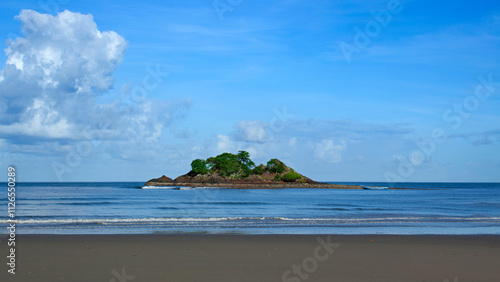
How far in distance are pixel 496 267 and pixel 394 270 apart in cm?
300

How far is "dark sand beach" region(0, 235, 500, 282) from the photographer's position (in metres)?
9.90

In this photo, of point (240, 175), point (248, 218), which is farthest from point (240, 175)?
point (248, 218)

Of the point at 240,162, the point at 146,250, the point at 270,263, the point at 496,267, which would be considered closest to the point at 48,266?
the point at 146,250

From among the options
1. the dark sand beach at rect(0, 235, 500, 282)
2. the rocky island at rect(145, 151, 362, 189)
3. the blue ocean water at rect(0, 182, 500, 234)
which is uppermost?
the rocky island at rect(145, 151, 362, 189)

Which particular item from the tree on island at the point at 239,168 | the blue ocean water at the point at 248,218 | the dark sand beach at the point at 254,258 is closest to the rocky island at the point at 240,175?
the tree on island at the point at 239,168

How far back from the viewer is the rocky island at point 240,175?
11825 cm

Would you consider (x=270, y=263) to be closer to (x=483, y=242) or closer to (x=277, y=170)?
(x=483, y=242)

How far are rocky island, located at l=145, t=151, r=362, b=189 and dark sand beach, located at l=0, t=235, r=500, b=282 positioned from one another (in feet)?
324

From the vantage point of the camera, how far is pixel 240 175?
12150 cm

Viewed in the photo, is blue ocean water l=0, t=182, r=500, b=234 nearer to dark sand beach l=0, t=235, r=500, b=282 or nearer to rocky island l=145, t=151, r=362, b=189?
dark sand beach l=0, t=235, r=500, b=282

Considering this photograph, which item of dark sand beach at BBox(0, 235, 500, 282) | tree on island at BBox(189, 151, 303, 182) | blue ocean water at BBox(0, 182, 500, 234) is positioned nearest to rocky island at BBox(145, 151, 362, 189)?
tree on island at BBox(189, 151, 303, 182)

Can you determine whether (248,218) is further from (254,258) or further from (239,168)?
(239,168)

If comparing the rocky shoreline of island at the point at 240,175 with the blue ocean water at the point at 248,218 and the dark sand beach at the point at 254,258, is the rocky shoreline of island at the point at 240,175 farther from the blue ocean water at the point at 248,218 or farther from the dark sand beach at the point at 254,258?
the dark sand beach at the point at 254,258

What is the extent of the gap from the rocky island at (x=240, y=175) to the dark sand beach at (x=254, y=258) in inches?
3889
